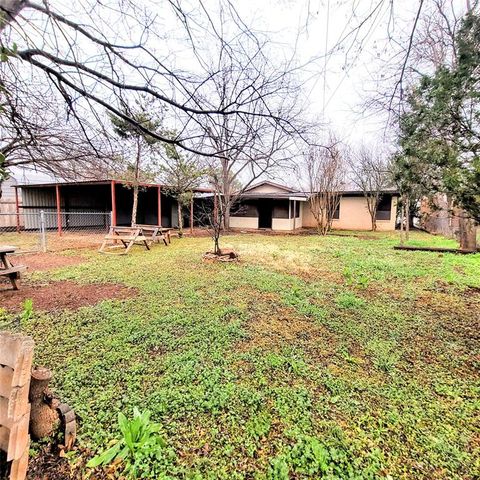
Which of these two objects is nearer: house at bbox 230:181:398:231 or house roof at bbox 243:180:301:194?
house at bbox 230:181:398:231

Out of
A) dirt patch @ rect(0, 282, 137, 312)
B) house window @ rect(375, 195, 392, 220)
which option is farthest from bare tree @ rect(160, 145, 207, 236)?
house window @ rect(375, 195, 392, 220)

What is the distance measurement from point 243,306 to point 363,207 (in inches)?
666

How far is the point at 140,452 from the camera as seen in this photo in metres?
1.69

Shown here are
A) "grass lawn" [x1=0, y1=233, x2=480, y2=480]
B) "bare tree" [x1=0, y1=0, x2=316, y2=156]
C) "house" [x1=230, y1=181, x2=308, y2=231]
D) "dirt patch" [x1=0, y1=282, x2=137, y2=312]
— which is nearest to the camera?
"grass lawn" [x1=0, y1=233, x2=480, y2=480]

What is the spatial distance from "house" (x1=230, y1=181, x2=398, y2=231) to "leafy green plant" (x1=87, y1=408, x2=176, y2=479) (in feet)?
52.1

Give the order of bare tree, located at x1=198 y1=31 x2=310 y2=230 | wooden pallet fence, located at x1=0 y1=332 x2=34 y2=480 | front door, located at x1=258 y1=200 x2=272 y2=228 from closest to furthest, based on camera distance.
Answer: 1. wooden pallet fence, located at x1=0 y1=332 x2=34 y2=480
2. bare tree, located at x1=198 y1=31 x2=310 y2=230
3. front door, located at x1=258 y1=200 x2=272 y2=228

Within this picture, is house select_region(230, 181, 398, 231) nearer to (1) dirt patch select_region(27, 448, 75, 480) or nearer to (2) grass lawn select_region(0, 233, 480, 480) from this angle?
(2) grass lawn select_region(0, 233, 480, 480)

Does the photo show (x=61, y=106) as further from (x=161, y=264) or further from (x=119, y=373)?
(x=161, y=264)

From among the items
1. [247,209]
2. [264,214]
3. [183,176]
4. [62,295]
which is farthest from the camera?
[264,214]

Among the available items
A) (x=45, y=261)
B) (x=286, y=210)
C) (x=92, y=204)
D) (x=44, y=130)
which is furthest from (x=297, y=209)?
(x=44, y=130)

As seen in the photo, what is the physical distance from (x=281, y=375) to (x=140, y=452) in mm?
1336

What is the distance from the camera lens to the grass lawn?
1740 millimetres

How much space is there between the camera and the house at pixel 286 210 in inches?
699

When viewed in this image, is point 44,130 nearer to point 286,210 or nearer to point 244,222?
point 286,210
